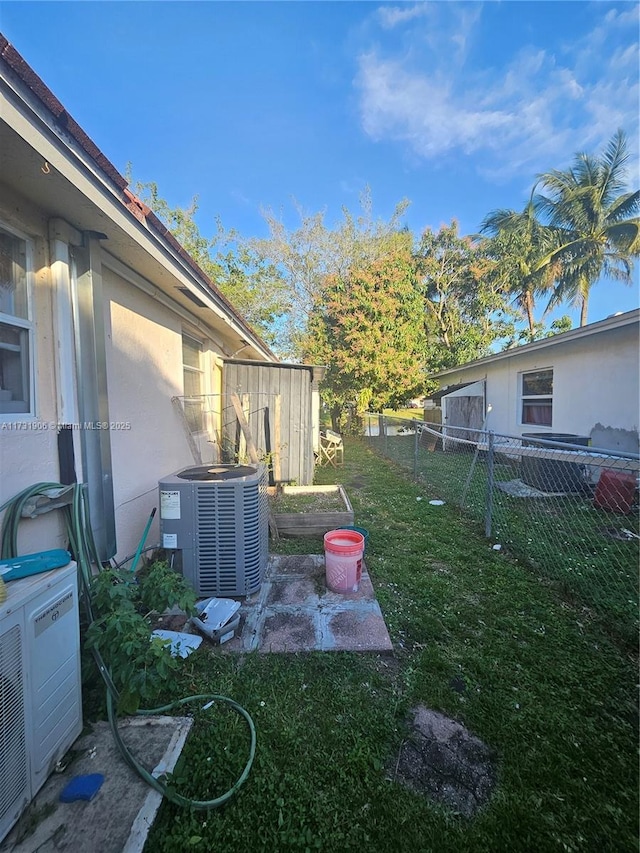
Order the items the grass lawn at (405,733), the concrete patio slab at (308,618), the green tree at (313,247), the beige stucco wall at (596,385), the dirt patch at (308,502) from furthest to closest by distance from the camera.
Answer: the green tree at (313,247) → the beige stucco wall at (596,385) → the dirt patch at (308,502) → the concrete patio slab at (308,618) → the grass lawn at (405,733)

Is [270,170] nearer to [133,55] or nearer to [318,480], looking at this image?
[133,55]

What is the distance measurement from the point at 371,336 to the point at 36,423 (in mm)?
11533

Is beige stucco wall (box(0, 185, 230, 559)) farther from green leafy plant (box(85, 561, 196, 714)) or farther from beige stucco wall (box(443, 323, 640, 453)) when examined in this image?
beige stucco wall (box(443, 323, 640, 453))

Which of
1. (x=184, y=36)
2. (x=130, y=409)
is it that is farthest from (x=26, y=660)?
(x=184, y=36)

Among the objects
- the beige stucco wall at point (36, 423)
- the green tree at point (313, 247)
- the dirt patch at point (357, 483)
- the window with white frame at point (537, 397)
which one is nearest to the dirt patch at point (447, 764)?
the beige stucco wall at point (36, 423)

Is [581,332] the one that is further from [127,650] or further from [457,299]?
[457,299]

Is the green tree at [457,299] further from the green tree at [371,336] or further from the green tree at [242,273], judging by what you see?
the green tree at [242,273]

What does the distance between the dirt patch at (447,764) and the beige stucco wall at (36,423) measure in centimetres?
224

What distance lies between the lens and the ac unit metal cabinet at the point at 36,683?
1.21 m

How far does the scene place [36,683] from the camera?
1343 mm

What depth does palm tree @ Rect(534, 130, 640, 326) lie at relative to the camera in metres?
15.0

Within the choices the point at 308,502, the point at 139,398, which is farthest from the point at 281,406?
the point at 139,398

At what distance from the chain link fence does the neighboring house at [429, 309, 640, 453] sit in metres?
0.66

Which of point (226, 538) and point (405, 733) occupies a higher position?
point (226, 538)
